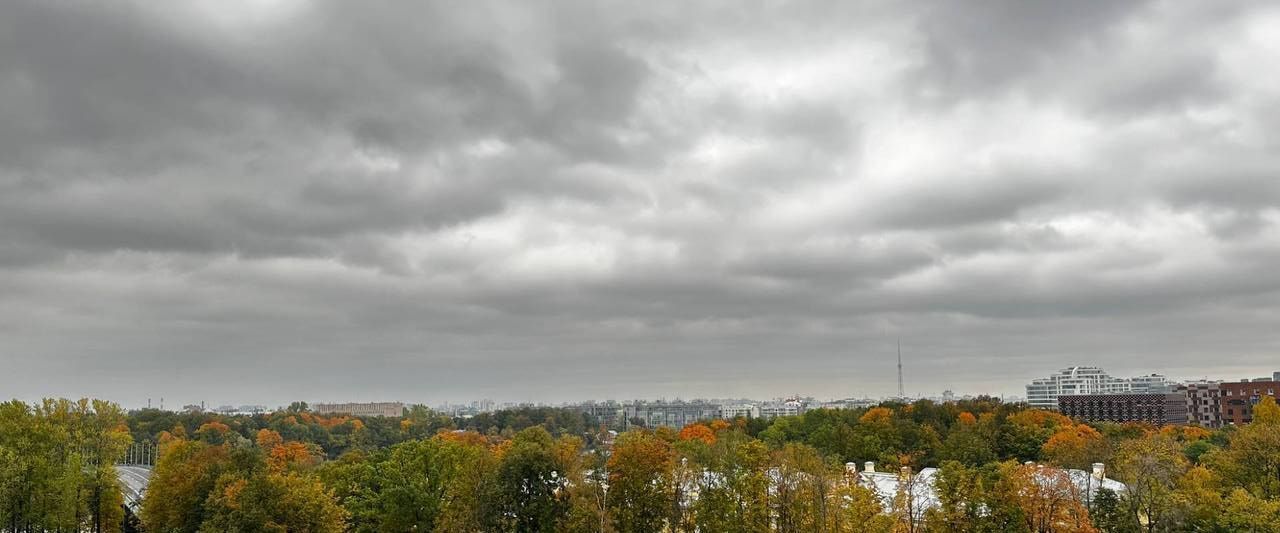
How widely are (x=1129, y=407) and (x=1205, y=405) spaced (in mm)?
14675

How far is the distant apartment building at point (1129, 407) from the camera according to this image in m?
186

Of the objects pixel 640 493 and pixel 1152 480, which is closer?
pixel 1152 480

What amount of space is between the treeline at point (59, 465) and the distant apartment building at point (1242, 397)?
168160mm

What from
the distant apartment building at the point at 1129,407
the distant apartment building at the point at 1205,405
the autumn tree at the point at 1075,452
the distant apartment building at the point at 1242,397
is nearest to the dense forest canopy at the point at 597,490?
the autumn tree at the point at 1075,452

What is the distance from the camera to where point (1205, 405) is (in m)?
178

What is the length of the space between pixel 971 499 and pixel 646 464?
16.4 metres

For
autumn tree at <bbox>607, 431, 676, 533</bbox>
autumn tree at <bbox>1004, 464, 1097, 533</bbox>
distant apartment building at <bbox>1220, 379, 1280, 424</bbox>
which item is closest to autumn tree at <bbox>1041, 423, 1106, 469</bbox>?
autumn tree at <bbox>1004, 464, 1097, 533</bbox>

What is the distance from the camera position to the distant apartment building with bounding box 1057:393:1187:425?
7308 inches

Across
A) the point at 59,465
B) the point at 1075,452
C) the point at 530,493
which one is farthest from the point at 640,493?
the point at 1075,452

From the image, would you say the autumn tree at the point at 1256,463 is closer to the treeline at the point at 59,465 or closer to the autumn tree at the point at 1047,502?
the autumn tree at the point at 1047,502

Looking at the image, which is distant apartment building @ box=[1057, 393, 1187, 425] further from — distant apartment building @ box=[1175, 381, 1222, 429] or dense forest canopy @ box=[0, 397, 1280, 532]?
dense forest canopy @ box=[0, 397, 1280, 532]

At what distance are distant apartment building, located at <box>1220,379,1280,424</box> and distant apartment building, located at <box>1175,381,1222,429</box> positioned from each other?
507 centimetres

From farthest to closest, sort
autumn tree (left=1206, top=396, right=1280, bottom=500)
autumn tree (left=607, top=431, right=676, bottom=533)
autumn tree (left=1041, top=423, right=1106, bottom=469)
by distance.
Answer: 1. autumn tree (left=1041, top=423, right=1106, bottom=469)
2. autumn tree (left=1206, top=396, right=1280, bottom=500)
3. autumn tree (left=607, top=431, right=676, bottom=533)

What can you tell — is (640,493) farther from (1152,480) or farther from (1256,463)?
(1256,463)
